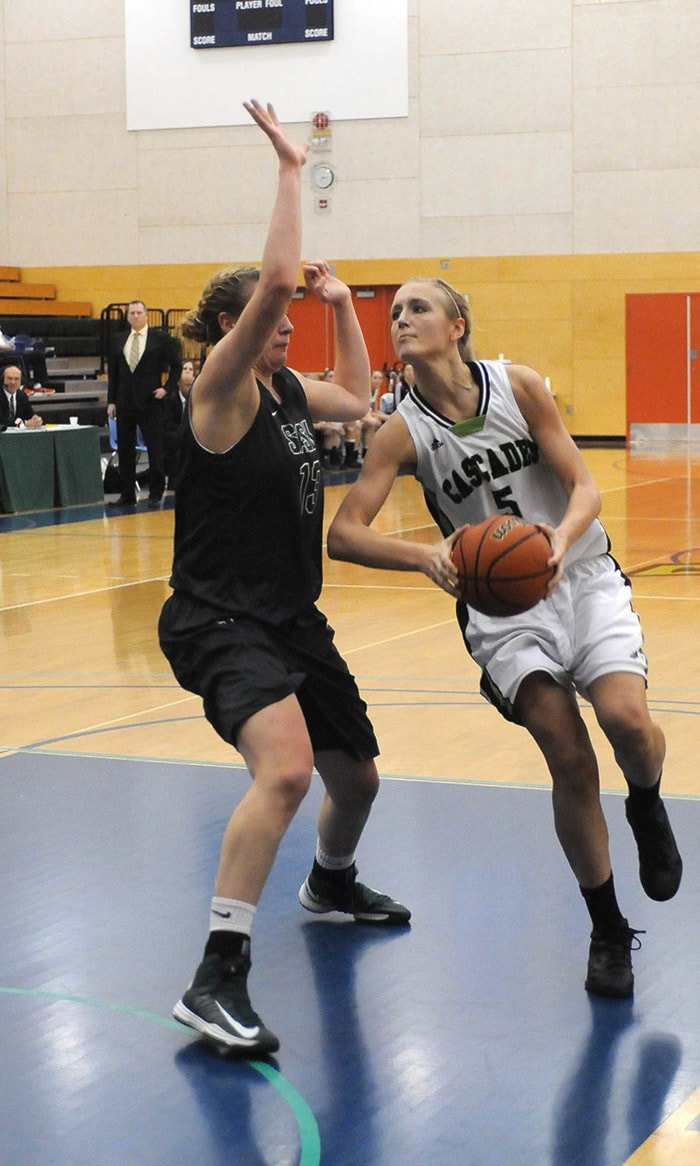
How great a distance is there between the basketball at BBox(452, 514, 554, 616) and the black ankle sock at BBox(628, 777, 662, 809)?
0.52 meters

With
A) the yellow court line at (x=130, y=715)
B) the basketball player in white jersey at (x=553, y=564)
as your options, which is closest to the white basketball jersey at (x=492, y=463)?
the basketball player in white jersey at (x=553, y=564)

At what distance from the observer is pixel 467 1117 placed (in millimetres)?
2742

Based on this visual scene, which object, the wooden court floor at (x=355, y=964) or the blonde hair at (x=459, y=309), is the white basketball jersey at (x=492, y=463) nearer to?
the blonde hair at (x=459, y=309)

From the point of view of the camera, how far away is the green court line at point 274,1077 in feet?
8.65

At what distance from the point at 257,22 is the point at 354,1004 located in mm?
20940

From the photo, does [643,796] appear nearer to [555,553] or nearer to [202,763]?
[555,553]

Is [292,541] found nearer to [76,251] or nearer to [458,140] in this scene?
[458,140]

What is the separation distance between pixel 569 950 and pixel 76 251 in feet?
71.2

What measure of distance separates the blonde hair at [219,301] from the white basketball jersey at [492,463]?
47cm

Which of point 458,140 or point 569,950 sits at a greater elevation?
point 458,140

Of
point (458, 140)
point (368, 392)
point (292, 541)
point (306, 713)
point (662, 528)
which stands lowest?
point (662, 528)

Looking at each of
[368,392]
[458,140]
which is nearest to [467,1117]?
[368,392]

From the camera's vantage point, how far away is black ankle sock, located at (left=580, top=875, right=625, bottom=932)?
3.35 m

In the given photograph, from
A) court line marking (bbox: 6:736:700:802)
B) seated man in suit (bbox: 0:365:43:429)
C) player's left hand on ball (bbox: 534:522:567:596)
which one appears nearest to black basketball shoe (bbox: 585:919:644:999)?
player's left hand on ball (bbox: 534:522:567:596)
